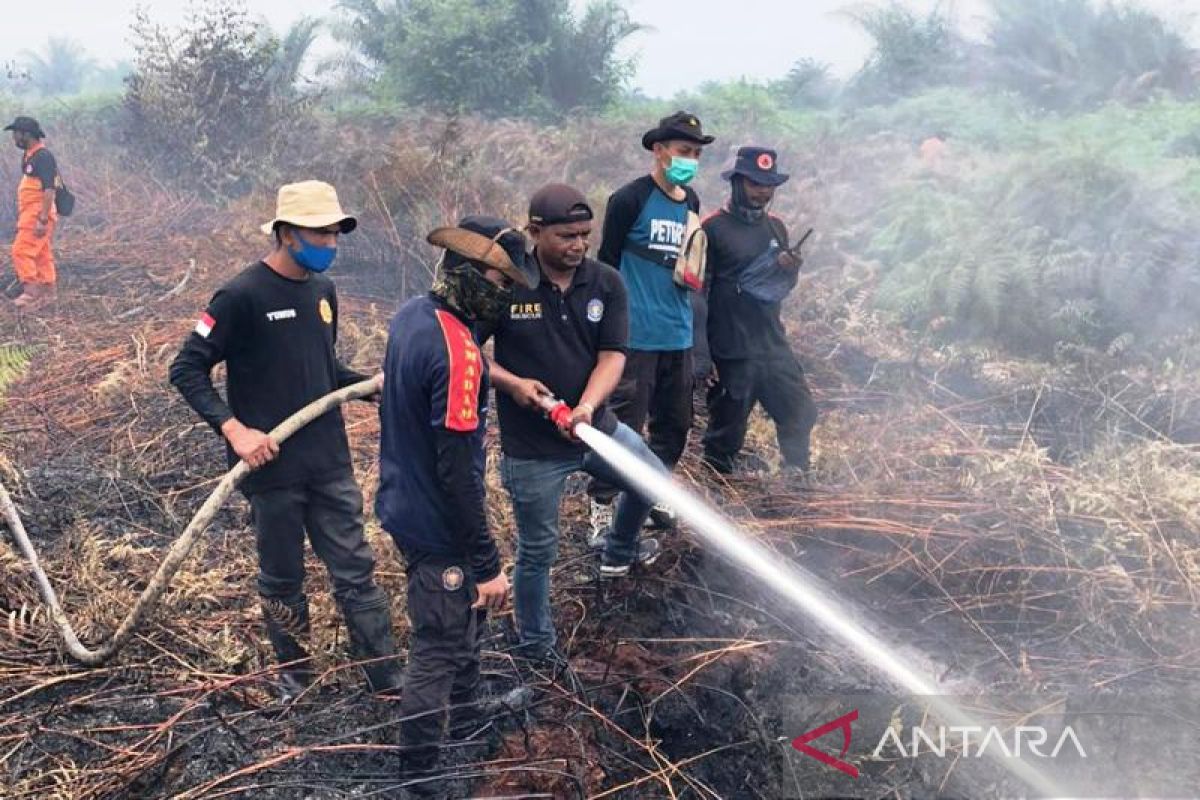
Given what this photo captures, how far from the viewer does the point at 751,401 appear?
506 centimetres

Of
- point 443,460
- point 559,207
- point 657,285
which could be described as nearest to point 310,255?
point 559,207

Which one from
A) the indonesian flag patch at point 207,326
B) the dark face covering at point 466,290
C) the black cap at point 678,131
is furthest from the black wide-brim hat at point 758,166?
the indonesian flag patch at point 207,326

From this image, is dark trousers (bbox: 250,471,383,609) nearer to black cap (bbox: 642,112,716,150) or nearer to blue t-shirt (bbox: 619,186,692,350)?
blue t-shirt (bbox: 619,186,692,350)

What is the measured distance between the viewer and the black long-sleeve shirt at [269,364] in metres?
3.17

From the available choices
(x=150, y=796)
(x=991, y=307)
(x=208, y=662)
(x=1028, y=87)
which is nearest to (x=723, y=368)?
(x=208, y=662)

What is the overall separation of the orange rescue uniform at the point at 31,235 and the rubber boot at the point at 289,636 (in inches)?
284

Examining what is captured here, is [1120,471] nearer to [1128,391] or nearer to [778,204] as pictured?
[1128,391]

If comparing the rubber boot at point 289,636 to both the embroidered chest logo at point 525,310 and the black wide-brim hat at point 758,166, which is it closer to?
the embroidered chest logo at point 525,310

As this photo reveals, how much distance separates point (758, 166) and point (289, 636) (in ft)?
10.2

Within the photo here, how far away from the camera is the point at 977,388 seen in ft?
23.7

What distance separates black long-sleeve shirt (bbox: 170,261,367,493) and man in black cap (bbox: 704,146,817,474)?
2231 mm

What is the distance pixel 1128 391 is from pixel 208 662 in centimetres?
634

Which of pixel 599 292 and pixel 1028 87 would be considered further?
pixel 1028 87

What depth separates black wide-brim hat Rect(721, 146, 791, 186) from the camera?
15.0 ft
